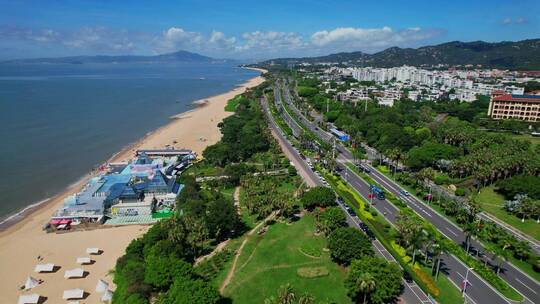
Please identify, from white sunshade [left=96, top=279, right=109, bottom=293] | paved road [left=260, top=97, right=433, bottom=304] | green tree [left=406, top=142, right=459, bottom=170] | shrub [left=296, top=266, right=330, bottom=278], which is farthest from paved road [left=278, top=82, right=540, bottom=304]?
white sunshade [left=96, top=279, right=109, bottom=293]

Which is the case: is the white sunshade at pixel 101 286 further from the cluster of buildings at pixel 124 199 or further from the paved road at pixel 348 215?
the paved road at pixel 348 215

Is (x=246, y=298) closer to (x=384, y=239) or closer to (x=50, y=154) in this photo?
(x=384, y=239)

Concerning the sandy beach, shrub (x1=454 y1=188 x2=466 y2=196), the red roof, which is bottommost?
the sandy beach

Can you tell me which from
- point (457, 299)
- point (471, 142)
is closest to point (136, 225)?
point (457, 299)

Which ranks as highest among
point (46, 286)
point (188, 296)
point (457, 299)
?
point (188, 296)

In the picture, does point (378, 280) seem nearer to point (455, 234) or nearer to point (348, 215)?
point (348, 215)

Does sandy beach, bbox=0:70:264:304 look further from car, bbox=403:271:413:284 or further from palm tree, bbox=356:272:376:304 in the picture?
car, bbox=403:271:413:284

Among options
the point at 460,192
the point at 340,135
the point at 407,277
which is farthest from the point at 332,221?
the point at 340,135
